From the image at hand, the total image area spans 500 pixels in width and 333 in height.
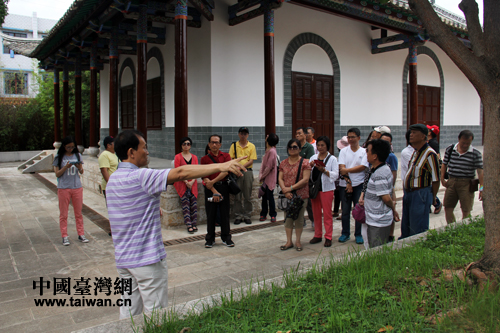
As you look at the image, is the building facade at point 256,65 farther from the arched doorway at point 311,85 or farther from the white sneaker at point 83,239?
the white sneaker at point 83,239

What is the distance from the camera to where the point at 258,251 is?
5555 millimetres

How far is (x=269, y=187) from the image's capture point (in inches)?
279

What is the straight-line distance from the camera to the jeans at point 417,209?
4693 mm

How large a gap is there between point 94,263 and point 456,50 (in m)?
4.83

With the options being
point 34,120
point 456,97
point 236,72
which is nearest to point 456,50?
point 236,72

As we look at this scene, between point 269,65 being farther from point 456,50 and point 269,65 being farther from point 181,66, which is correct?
point 456,50

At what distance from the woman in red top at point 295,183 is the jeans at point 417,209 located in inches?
52.4

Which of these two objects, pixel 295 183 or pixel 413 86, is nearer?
pixel 295 183

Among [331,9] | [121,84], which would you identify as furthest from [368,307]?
[121,84]

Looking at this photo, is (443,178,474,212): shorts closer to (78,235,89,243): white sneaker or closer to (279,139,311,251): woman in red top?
(279,139,311,251): woman in red top

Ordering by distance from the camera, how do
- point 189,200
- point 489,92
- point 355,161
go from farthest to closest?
1. point 189,200
2. point 355,161
3. point 489,92

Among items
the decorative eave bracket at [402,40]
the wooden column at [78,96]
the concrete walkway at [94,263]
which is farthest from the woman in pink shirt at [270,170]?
the wooden column at [78,96]

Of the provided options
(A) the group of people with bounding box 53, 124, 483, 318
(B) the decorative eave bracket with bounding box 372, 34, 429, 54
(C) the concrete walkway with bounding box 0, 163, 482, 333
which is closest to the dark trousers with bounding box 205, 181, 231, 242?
(A) the group of people with bounding box 53, 124, 483, 318

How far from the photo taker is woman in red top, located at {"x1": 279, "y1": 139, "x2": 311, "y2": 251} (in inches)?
215
